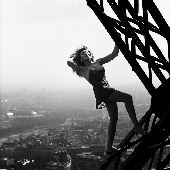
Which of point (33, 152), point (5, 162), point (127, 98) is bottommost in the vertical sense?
point (5, 162)

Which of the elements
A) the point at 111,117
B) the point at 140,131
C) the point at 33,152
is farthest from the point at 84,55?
the point at 33,152

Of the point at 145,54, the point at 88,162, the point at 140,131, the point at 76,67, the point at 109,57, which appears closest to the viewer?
the point at 145,54

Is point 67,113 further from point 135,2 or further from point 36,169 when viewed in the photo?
point 135,2

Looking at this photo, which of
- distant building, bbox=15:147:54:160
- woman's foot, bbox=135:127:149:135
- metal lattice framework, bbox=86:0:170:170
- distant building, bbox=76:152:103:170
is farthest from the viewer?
distant building, bbox=15:147:54:160

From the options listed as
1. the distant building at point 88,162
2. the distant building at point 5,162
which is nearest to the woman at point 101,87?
the distant building at point 88,162

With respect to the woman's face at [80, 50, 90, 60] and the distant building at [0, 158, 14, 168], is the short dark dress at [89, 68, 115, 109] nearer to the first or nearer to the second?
the woman's face at [80, 50, 90, 60]

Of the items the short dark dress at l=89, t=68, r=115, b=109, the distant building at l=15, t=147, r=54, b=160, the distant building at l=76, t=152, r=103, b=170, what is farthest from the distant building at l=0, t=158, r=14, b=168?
the short dark dress at l=89, t=68, r=115, b=109

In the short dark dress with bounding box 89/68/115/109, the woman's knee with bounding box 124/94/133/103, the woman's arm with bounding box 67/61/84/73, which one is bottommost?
the woman's knee with bounding box 124/94/133/103

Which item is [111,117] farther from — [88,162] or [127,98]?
[88,162]

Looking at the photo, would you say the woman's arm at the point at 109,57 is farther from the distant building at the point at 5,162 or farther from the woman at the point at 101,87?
the distant building at the point at 5,162
